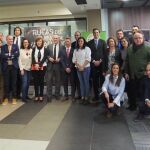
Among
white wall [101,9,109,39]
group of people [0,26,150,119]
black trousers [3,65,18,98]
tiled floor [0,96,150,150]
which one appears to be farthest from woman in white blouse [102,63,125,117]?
white wall [101,9,109,39]

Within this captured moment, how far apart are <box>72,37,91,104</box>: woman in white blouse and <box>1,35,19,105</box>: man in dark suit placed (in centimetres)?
119

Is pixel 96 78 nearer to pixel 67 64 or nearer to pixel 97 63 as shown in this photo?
pixel 97 63

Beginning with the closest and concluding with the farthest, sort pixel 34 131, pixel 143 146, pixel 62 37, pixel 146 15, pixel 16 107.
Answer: pixel 143 146, pixel 34 131, pixel 16 107, pixel 62 37, pixel 146 15

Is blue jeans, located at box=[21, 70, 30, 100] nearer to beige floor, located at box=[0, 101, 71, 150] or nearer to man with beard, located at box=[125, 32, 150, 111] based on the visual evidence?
beige floor, located at box=[0, 101, 71, 150]

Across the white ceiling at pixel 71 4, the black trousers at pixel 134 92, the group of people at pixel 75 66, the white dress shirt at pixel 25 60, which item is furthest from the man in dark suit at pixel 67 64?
the white ceiling at pixel 71 4

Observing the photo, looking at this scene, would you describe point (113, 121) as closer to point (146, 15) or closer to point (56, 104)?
point (56, 104)

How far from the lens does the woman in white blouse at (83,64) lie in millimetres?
5047

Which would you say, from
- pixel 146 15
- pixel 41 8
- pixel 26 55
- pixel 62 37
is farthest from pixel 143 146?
pixel 41 8

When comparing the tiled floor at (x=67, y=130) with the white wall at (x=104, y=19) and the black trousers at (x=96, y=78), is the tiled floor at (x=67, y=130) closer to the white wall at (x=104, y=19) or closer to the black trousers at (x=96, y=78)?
the black trousers at (x=96, y=78)

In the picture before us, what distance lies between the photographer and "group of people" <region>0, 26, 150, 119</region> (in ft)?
15.0

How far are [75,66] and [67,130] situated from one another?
6.32ft

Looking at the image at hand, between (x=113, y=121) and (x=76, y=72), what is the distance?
1.68 meters

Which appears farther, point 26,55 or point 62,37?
point 62,37

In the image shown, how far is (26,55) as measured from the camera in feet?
17.3
